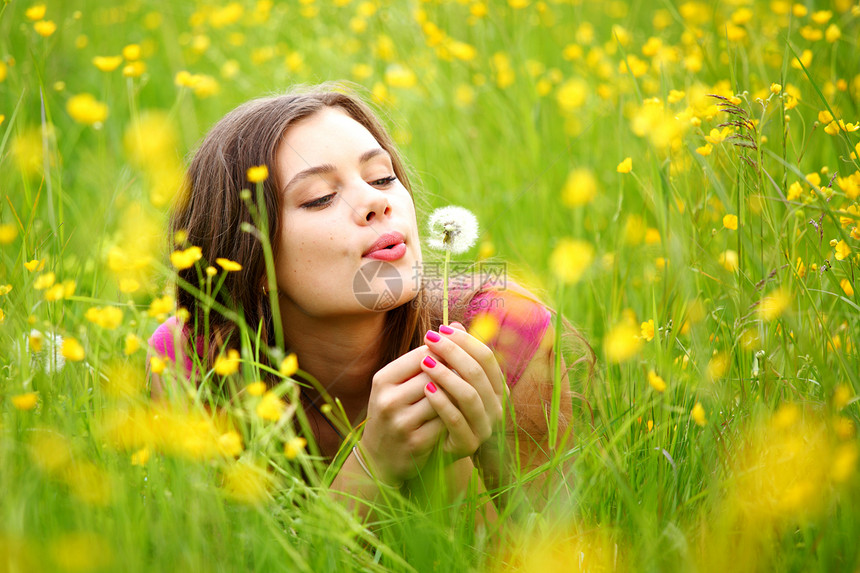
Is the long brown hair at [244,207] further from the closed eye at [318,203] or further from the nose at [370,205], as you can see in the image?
the nose at [370,205]

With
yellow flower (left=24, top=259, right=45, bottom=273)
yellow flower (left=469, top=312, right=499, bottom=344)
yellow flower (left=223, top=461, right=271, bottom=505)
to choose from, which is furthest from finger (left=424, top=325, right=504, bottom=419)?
yellow flower (left=24, top=259, right=45, bottom=273)

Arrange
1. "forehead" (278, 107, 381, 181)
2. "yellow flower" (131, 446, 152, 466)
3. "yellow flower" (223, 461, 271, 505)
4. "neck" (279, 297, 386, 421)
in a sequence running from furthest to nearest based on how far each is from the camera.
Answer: "neck" (279, 297, 386, 421) → "forehead" (278, 107, 381, 181) → "yellow flower" (131, 446, 152, 466) → "yellow flower" (223, 461, 271, 505)

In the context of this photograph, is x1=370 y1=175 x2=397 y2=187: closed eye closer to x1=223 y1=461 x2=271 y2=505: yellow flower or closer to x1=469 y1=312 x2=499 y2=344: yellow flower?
x1=469 y1=312 x2=499 y2=344: yellow flower

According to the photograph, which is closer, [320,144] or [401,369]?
[401,369]

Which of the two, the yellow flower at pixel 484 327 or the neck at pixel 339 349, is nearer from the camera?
the yellow flower at pixel 484 327

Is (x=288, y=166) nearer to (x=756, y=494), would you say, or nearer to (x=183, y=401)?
(x=183, y=401)

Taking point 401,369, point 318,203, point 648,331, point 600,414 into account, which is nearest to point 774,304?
point 648,331

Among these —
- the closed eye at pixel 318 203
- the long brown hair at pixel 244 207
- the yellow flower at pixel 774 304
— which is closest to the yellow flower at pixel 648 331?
the yellow flower at pixel 774 304

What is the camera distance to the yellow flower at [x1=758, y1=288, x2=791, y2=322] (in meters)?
1.08

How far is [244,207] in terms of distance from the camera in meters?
1.55

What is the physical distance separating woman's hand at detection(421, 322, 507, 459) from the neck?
326 millimetres

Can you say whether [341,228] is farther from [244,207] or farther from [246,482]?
[246,482]

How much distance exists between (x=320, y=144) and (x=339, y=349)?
1.47 ft

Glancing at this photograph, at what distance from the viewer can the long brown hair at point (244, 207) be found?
4.92 feet
